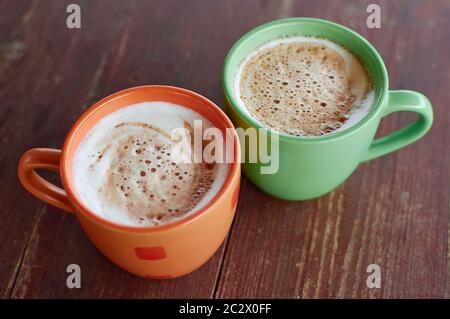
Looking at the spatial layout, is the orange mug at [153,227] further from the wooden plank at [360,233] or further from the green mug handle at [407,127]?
the green mug handle at [407,127]

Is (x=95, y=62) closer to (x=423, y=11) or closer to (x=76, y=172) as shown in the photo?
(x=76, y=172)

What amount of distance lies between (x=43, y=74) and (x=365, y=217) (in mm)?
556

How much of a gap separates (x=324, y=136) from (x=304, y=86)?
0.13 metres

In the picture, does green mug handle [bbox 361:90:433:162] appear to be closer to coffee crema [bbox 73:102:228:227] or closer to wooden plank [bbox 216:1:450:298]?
wooden plank [bbox 216:1:450:298]

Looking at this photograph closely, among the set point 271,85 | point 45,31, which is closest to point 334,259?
point 271,85

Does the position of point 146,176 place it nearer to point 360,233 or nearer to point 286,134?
point 286,134

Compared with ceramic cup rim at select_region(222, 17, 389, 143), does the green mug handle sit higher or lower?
lower

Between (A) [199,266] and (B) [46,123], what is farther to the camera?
(B) [46,123]

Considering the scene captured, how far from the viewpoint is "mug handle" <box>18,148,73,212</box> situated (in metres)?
0.70

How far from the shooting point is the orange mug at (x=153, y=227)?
2.09 feet

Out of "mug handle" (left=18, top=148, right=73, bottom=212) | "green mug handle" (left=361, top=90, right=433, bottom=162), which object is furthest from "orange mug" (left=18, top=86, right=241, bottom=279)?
"green mug handle" (left=361, top=90, right=433, bottom=162)

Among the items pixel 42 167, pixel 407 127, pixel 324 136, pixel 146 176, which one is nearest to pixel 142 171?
pixel 146 176

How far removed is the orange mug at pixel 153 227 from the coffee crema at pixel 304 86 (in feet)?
0.31

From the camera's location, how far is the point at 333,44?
849mm
